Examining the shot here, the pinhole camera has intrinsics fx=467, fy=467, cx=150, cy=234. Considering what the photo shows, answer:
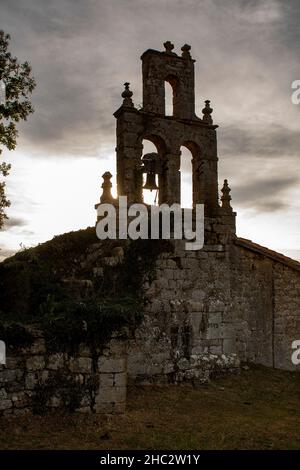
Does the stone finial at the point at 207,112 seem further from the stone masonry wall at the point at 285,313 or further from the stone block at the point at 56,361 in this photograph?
the stone block at the point at 56,361

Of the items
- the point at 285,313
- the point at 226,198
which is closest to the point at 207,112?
the point at 226,198

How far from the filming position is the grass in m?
6.62

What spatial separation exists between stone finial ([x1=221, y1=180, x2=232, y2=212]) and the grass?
458 centimetres

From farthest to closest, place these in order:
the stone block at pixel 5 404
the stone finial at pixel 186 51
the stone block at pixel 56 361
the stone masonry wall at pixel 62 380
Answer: the stone finial at pixel 186 51, the stone block at pixel 56 361, the stone masonry wall at pixel 62 380, the stone block at pixel 5 404

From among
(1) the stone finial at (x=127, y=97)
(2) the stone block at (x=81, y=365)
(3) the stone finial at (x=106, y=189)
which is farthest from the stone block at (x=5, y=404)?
(1) the stone finial at (x=127, y=97)

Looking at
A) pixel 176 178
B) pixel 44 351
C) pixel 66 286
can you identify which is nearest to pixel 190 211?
pixel 176 178

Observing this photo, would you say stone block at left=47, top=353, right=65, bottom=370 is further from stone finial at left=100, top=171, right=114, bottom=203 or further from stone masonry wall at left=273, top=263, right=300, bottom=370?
stone masonry wall at left=273, top=263, right=300, bottom=370

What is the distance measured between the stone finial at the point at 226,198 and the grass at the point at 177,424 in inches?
180

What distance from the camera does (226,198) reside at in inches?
492

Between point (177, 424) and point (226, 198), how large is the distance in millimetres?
6531

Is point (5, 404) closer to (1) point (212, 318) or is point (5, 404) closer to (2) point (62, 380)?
(2) point (62, 380)

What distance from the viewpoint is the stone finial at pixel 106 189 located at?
36.3ft
